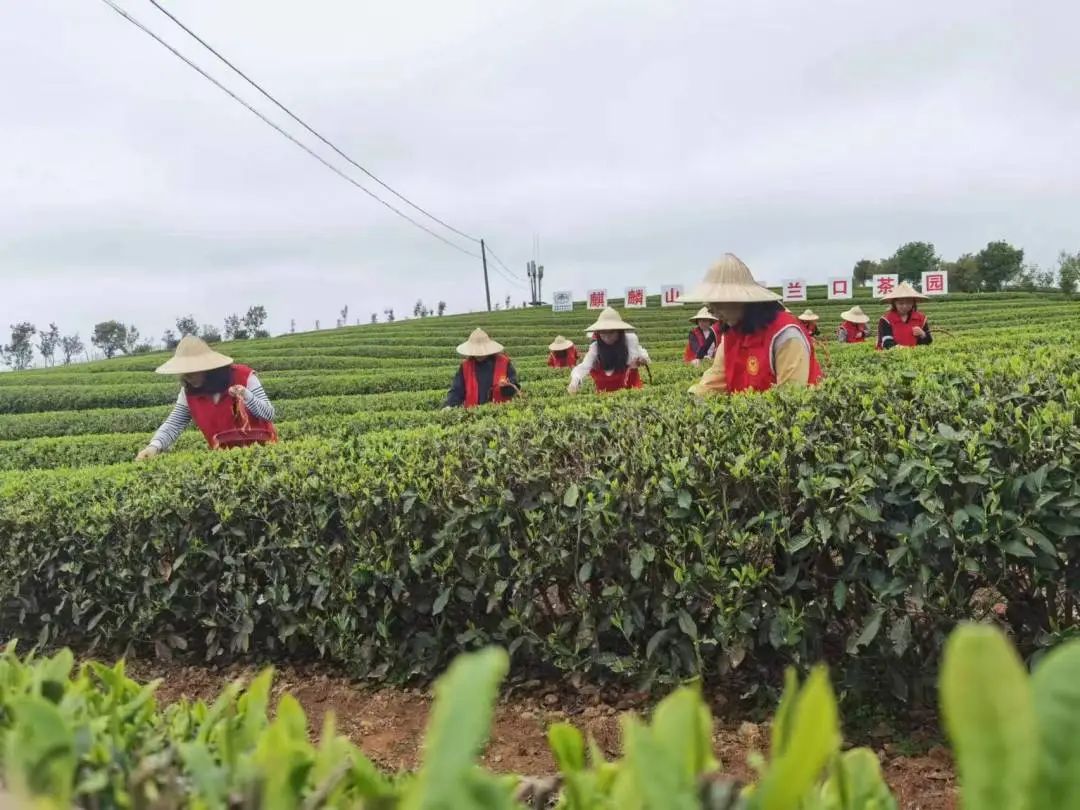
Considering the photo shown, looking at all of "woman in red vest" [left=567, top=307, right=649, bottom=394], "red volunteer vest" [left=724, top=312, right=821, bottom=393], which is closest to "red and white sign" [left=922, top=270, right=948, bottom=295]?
"woman in red vest" [left=567, top=307, right=649, bottom=394]

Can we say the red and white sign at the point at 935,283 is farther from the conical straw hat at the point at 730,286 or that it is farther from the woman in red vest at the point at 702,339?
the conical straw hat at the point at 730,286

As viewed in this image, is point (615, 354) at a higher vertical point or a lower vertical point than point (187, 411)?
higher

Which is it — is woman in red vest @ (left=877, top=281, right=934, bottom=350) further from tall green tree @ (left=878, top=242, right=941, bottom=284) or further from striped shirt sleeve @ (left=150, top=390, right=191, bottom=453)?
tall green tree @ (left=878, top=242, right=941, bottom=284)

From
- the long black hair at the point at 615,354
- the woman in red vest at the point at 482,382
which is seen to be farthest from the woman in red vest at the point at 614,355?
the woman in red vest at the point at 482,382

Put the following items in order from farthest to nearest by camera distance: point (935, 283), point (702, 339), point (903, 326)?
point (935, 283) < point (702, 339) < point (903, 326)

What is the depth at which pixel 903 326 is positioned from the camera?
389 inches

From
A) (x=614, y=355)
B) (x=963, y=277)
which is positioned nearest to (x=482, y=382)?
(x=614, y=355)

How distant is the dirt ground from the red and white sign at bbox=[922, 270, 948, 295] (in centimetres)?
3795

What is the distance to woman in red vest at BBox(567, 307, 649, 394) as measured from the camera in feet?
25.0

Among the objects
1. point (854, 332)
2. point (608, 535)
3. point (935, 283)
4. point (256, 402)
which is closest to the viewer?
point (608, 535)

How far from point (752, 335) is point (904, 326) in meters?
6.06

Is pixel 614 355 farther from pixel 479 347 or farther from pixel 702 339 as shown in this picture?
pixel 702 339

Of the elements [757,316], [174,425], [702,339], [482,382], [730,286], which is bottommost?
[174,425]

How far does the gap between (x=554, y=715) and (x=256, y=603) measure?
1560mm
